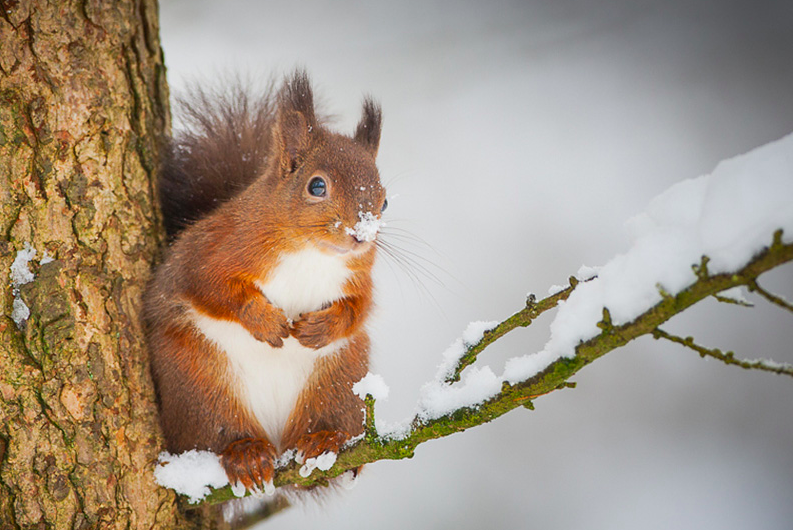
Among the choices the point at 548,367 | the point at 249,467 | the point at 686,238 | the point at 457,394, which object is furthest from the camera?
the point at 249,467

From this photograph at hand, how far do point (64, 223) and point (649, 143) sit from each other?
305cm

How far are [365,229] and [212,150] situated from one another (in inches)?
32.4

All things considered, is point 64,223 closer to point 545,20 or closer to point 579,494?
point 579,494

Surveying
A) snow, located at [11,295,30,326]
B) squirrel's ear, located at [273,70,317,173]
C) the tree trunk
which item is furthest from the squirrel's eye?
snow, located at [11,295,30,326]

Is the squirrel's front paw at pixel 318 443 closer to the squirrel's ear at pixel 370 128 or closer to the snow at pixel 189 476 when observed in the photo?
the snow at pixel 189 476

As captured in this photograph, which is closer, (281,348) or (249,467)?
(249,467)

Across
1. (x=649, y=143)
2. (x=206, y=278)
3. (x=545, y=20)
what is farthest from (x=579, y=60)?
(x=206, y=278)

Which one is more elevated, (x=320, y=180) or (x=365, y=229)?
(x=320, y=180)

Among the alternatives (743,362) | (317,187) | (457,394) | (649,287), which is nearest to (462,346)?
(457,394)

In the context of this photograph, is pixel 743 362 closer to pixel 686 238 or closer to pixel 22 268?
pixel 686 238

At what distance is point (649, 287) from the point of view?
3.54 ft


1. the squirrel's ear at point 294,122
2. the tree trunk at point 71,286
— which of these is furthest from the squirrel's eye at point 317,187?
the tree trunk at point 71,286

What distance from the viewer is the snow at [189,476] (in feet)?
5.81

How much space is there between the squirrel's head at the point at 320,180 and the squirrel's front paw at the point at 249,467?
2.07 ft
